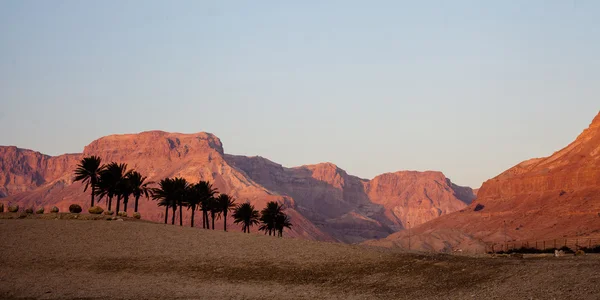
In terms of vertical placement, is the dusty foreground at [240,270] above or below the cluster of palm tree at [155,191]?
below

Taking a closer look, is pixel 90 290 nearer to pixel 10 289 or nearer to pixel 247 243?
pixel 10 289

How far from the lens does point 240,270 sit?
56438 mm

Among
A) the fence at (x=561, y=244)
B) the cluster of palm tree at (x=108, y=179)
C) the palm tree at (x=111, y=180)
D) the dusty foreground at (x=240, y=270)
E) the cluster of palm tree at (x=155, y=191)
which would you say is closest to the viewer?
the dusty foreground at (x=240, y=270)

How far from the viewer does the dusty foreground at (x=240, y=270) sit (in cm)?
4116

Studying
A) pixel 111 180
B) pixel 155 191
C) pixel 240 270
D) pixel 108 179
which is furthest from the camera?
pixel 155 191

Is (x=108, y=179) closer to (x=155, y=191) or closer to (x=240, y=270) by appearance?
(x=155, y=191)

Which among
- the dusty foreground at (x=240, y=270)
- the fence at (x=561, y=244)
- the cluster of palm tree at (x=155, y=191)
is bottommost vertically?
the dusty foreground at (x=240, y=270)

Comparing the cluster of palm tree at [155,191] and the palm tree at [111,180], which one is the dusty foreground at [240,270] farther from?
the palm tree at [111,180]

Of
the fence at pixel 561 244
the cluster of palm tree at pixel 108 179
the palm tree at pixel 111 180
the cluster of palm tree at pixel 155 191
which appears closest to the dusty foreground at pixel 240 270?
the cluster of palm tree at pixel 108 179

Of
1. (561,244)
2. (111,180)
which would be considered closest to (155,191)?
(111,180)

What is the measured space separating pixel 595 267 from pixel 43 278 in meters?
39.6

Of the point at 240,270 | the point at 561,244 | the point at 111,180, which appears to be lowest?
the point at 240,270

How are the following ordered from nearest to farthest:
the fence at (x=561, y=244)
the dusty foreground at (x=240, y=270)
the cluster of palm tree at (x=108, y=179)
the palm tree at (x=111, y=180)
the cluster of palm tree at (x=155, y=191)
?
the dusty foreground at (x=240, y=270) → the cluster of palm tree at (x=108, y=179) → the cluster of palm tree at (x=155, y=191) → the palm tree at (x=111, y=180) → the fence at (x=561, y=244)

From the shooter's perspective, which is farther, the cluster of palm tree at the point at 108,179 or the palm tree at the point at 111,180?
the palm tree at the point at 111,180
